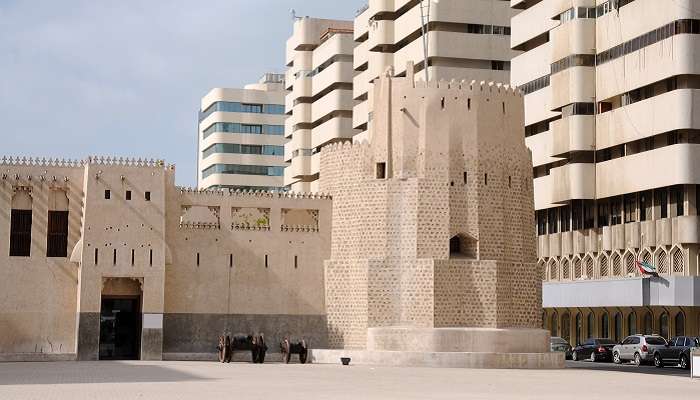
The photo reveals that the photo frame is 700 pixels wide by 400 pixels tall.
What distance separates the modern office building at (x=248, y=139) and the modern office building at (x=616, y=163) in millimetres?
57950

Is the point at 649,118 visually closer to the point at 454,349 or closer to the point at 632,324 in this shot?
the point at 632,324

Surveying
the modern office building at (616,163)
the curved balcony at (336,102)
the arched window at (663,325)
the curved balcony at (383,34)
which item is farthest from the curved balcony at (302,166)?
A: the arched window at (663,325)

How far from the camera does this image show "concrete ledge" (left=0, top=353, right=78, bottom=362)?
42.3 meters

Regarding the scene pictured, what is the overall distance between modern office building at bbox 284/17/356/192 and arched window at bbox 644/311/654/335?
38.4m

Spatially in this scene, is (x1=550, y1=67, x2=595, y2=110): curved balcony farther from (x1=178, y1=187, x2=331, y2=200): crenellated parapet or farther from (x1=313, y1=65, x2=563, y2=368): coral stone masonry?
(x1=178, y1=187, x2=331, y2=200): crenellated parapet

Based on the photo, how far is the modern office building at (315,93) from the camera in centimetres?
9288

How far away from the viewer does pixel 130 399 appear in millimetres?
22812

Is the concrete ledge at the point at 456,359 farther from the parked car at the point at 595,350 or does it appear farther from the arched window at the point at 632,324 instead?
the arched window at the point at 632,324

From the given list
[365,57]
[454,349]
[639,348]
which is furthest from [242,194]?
[365,57]

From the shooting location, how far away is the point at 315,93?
→ 9738cm

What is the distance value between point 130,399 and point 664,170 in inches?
1462

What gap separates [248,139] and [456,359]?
84854 mm

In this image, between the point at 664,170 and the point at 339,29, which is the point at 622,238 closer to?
the point at 664,170

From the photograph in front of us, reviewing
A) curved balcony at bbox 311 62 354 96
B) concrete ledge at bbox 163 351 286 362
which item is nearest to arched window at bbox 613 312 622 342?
concrete ledge at bbox 163 351 286 362
